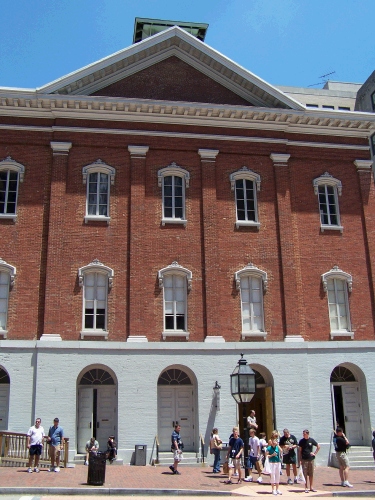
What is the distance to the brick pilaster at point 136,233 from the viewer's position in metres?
22.3

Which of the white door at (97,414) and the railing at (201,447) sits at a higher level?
the white door at (97,414)

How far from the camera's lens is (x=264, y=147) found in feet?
83.0

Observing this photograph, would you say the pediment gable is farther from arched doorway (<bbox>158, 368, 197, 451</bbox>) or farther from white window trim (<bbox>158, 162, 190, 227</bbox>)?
arched doorway (<bbox>158, 368, 197, 451</bbox>)

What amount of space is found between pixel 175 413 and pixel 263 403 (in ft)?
11.5

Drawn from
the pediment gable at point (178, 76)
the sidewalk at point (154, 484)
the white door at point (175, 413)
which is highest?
the pediment gable at point (178, 76)

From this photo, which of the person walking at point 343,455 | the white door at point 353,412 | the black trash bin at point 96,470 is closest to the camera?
the black trash bin at point 96,470

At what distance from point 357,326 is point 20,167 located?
48.5 feet

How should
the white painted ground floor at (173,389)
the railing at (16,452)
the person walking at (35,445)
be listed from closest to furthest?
the person walking at (35,445) < the railing at (16,452) < the white painted ground floor at (173,389)

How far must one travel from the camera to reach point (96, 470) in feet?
50.4

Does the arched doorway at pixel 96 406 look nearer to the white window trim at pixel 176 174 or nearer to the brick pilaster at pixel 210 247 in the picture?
the brick pilaster at pixel 210 247

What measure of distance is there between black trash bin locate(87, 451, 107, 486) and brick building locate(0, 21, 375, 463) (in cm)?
540

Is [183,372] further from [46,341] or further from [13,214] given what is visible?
[13,214]

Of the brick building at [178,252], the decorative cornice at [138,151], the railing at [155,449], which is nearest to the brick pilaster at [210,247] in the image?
the brick building at [178,252]

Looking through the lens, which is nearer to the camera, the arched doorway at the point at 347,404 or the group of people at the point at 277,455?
the group of people at the point at 277,455
